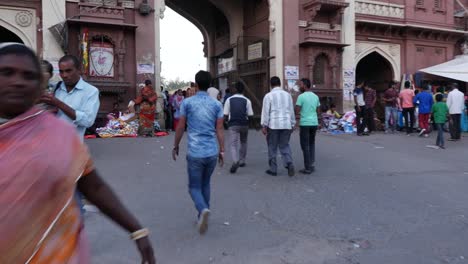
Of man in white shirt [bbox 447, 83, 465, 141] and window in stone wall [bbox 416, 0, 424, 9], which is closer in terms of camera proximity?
man in white shirt [bbox 447, 83, 465, 141]

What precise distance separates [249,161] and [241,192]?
2.67 meters

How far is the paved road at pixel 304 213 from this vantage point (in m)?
3.93

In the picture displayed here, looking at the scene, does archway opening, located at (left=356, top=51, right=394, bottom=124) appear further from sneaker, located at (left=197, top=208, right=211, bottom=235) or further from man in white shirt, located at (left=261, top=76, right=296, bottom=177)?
sneaker, located at (left=197, top=208, right=211, bottom=235)

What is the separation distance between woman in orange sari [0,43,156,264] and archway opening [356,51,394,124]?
61.5 feet

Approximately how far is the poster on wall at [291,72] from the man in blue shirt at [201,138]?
11866mm

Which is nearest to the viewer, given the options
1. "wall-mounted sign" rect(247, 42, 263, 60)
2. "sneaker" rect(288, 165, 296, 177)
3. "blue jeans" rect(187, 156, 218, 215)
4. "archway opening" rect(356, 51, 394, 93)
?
"blue jeans" rect(187, 156, 218, 215)

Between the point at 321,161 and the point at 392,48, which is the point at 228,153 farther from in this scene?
the point at 392,48

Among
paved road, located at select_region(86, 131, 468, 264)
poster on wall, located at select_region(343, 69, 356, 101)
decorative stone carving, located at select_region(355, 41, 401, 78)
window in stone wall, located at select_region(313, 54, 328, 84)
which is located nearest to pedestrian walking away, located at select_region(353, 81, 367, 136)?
window in stone wall, located at select_region(313, 54, 328, 84)

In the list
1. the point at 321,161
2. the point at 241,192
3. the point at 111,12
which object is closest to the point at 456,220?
the point at 241,192

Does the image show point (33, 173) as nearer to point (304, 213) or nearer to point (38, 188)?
point (38, 188)

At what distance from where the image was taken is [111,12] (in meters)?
13.9

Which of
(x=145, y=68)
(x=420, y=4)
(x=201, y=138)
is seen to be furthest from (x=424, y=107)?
(x=201, y=138)

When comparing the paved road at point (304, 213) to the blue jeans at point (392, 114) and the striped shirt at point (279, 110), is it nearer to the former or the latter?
the striped shirt at point (279, 110)

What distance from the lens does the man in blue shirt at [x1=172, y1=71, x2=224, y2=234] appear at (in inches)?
178
